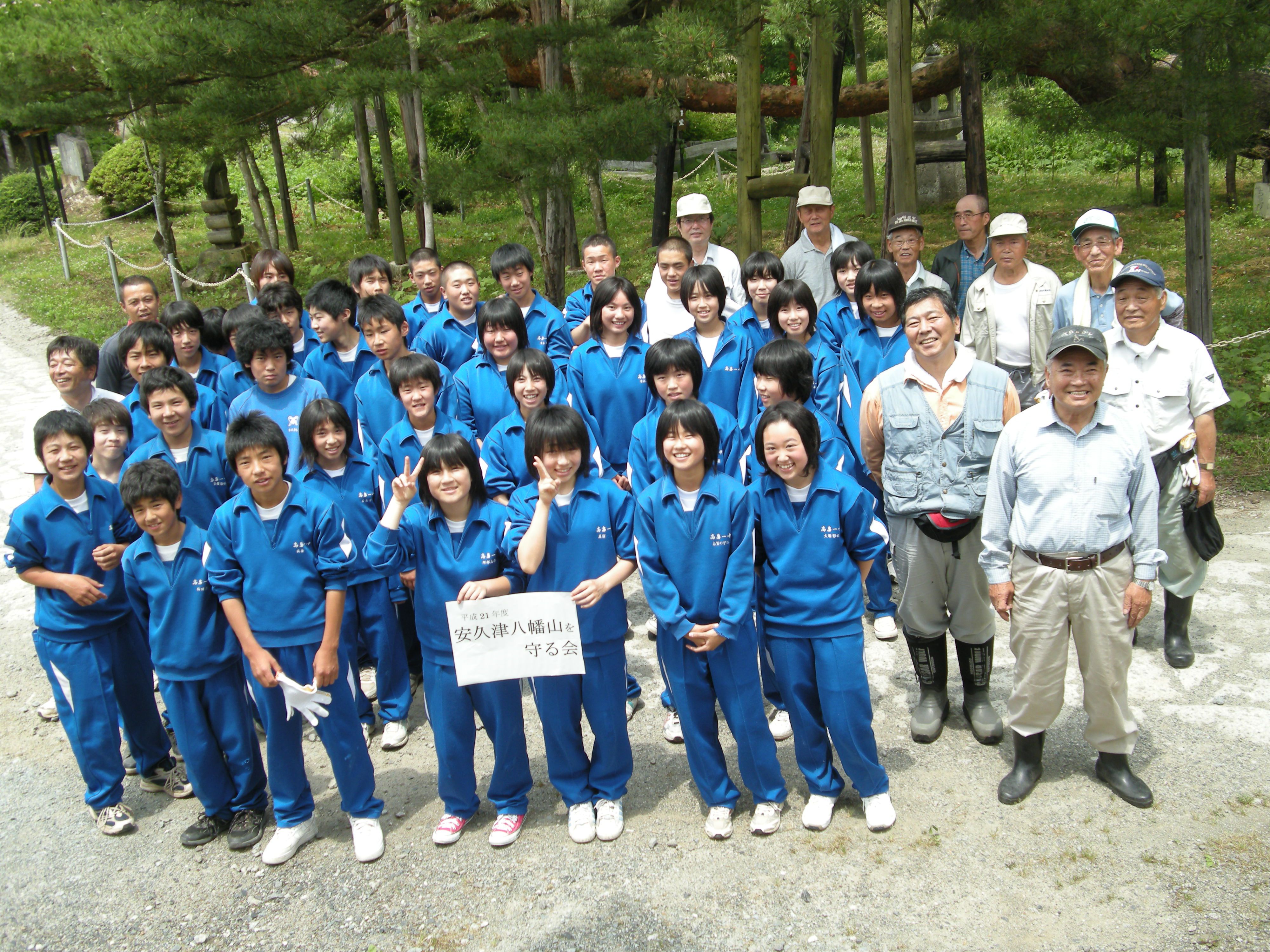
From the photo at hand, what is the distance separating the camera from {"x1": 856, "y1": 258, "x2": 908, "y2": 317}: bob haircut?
15.0 ft

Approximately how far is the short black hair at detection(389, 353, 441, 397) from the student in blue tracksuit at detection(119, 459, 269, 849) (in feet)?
3.46

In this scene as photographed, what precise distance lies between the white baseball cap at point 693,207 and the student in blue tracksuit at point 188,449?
2.96 meters

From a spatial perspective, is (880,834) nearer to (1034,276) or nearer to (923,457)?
(923,457)

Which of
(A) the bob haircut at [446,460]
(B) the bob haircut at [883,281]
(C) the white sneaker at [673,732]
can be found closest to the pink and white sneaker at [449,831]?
(C) the white sneaker at [673,732]

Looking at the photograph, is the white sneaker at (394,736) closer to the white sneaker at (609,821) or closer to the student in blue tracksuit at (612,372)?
the white sneaker at (609,821)

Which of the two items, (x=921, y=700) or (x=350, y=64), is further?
(x=350, y=64)

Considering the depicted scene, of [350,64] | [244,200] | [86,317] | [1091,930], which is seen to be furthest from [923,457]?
[244,200]

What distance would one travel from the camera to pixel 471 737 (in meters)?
3.66

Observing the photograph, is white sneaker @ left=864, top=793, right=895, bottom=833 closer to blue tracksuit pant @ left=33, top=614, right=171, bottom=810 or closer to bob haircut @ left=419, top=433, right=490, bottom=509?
bob haircut @ left=419, top=433, right=490, bottom=509

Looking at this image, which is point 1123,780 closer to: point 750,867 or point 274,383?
point 750,867

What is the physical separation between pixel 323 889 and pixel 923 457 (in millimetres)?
2762

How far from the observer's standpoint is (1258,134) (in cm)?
796

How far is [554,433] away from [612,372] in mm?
1522

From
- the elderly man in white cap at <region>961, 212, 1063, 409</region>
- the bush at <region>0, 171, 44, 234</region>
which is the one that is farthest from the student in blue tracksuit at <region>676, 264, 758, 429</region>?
the bush at <region>0, 171, 44, 234</region>
